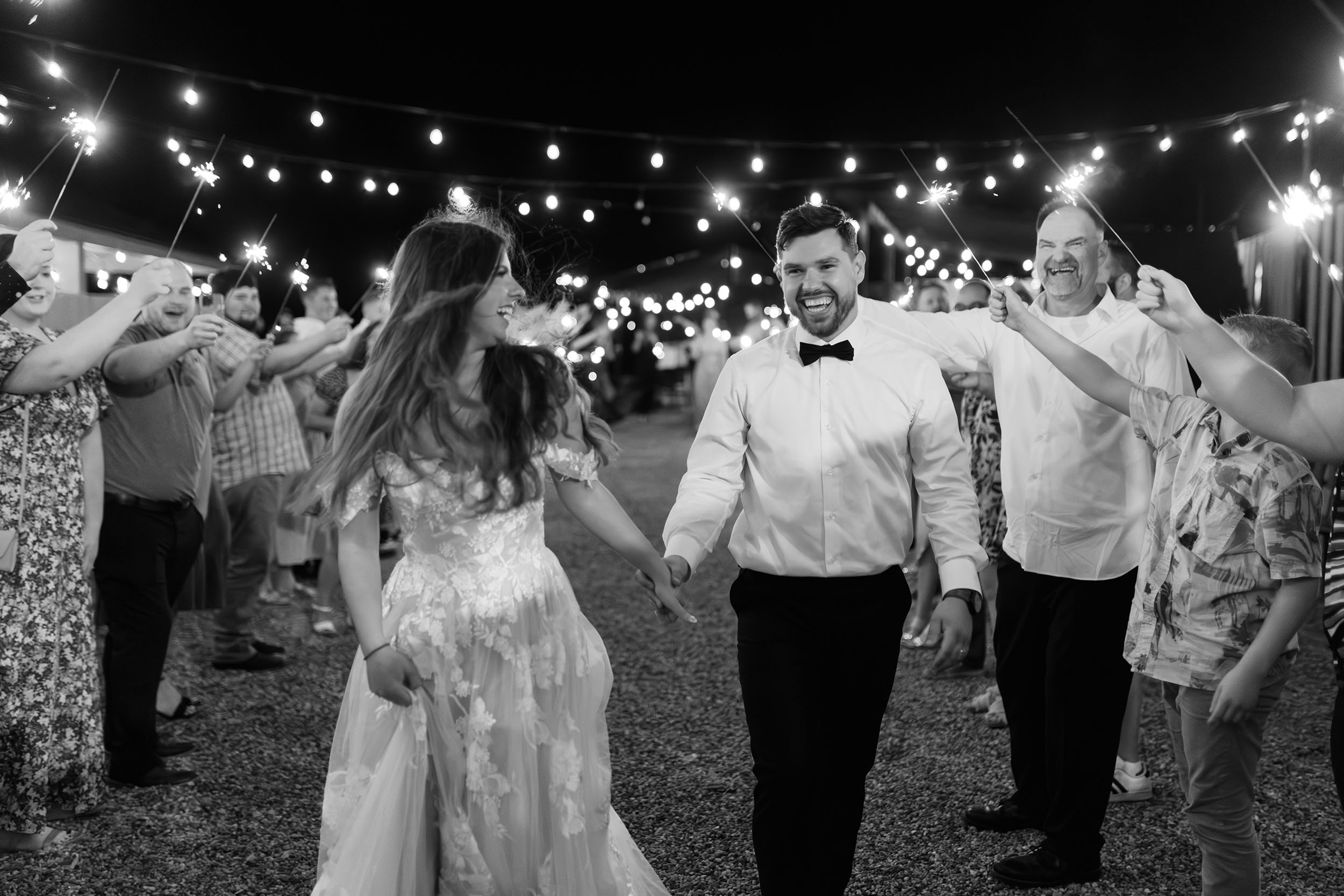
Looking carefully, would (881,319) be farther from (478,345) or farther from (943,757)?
(943,757)

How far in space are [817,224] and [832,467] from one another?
0.64 meters

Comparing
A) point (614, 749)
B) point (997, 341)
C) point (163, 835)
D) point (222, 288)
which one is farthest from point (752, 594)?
point (222, 288)

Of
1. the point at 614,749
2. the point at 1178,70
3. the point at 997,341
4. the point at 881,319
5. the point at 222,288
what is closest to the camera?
the point at 881,319

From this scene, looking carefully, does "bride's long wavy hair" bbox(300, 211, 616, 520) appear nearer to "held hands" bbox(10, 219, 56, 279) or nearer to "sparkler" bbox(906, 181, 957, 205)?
"sparkler" bbox(906, 181, 957, 205)

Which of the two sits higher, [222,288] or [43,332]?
[222,288]

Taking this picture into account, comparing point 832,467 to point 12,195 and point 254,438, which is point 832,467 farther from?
point 254,438

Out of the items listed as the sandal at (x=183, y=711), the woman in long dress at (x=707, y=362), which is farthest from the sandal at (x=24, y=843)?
the woman in long dress at (x=707, y=362)

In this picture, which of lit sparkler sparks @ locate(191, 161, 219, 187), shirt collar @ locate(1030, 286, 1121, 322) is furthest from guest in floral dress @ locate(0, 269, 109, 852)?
shirt collar @ locate(1030, 286, 1121, 322)

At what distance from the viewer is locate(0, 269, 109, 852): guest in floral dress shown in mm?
3273

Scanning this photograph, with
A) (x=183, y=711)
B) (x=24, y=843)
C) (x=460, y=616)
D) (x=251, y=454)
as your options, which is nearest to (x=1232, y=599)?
(x=460, y=616)

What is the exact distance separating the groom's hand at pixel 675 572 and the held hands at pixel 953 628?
0.61 meters

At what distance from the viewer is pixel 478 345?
2416mm

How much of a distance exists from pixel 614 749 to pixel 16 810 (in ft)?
6.78

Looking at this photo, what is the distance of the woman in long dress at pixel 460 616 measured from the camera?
2.27m
